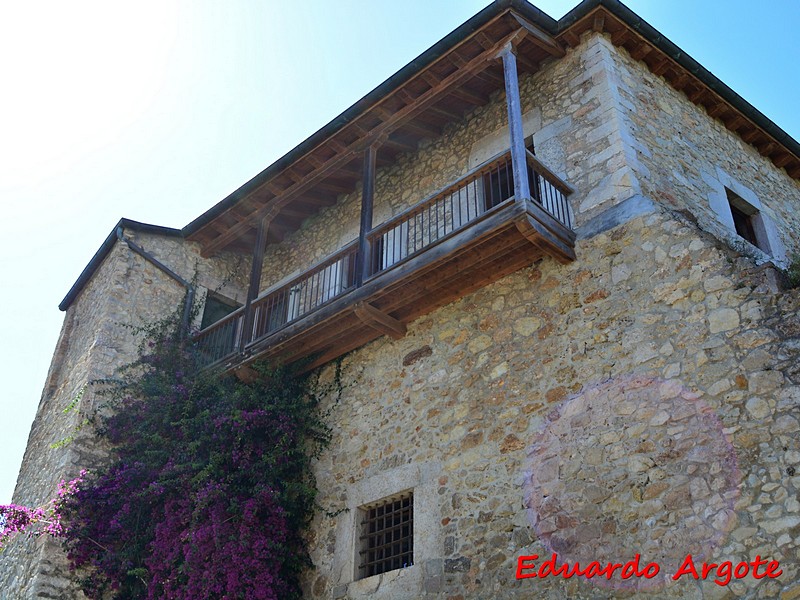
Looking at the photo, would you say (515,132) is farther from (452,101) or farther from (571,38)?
(452,101)

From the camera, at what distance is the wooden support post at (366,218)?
9.23m

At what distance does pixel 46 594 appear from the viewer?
368 inches

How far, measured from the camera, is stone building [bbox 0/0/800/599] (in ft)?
20.9

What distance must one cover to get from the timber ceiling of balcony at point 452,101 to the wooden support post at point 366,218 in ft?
0.85

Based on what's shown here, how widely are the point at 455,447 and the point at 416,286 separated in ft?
5.93

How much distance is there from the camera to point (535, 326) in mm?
8000

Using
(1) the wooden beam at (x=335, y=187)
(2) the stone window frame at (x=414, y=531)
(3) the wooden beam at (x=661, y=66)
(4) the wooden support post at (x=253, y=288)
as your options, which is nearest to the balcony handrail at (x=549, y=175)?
Answer: (3) the wooden beam at (x=661, y=66)

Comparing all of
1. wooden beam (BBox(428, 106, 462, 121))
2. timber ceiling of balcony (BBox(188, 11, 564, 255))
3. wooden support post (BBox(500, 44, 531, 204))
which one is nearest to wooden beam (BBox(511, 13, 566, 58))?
timber ceiling of balcony (BBox(188, 11, 564, 255))

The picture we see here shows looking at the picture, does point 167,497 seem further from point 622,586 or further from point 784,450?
point 784,450

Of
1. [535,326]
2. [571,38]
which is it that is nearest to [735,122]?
[571,38]

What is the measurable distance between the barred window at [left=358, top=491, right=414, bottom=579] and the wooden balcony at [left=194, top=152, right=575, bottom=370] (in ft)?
6.36

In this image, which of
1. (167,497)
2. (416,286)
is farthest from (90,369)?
(416,286)

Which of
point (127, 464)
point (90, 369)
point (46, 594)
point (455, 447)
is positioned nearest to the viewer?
point (455, 447)

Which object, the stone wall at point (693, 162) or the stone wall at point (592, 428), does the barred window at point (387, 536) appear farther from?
the stone wall at point (693, 162)
